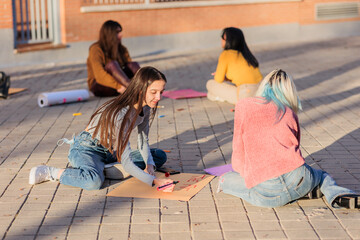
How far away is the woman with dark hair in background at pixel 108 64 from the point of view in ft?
31.3

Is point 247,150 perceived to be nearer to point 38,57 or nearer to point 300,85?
point 300,85

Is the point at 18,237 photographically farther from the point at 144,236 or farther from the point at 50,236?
the point at 144,236

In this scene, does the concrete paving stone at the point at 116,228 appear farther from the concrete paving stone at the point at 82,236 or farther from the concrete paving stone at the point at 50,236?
the concrete paving stone at the point at 50,236

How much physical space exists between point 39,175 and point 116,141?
32.0 inches

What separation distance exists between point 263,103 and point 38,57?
10.3m

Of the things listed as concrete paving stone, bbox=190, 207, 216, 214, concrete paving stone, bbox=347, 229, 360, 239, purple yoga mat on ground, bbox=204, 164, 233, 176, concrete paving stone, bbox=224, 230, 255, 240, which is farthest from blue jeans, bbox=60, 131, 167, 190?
concrete paving stone, bbox=347, 229, 360, 239

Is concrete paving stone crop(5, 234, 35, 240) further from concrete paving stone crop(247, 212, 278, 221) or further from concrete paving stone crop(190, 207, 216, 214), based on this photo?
concrete paving stone crop(247, 212, 278, 221)

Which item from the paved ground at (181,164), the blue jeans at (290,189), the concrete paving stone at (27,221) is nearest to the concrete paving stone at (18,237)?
the paved ground at (181,164)

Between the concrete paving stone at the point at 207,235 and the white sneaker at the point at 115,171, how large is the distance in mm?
1372

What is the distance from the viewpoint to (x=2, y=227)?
→ 4.57 meters

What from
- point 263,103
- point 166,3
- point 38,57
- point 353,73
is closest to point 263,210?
point 263,103

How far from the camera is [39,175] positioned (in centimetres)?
552

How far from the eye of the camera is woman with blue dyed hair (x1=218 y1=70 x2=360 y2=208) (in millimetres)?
4785

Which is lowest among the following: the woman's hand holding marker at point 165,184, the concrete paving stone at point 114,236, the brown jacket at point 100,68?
the concrete paving stone at point 114,236
